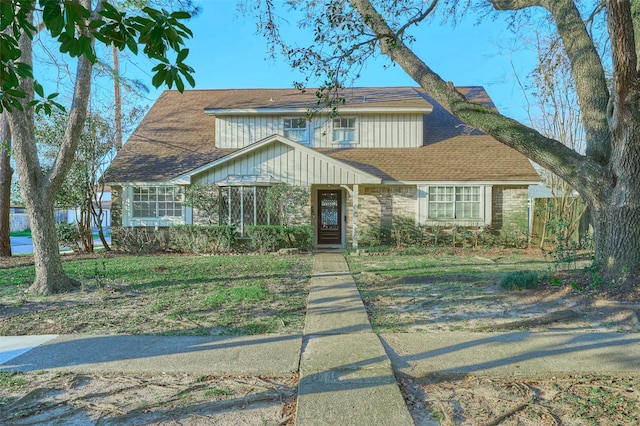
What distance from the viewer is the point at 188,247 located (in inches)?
514

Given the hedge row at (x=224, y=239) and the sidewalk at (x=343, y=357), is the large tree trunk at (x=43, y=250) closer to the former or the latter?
the sidewalk at (x=343, y=357)

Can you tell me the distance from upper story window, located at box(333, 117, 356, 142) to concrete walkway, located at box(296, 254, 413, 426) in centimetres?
1060

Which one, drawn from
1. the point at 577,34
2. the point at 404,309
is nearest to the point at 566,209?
the point at 577,34

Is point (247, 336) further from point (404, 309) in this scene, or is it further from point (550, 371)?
point (550, 371)

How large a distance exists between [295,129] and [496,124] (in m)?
9.93

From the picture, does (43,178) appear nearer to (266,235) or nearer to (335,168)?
(266,235)

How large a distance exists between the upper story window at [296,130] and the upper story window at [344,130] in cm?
120

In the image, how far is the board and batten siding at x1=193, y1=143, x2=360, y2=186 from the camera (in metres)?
13.1

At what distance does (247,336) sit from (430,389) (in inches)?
85.7

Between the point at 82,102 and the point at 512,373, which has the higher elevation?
the point at 82,102

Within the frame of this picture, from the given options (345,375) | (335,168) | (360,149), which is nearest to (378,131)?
(360,149)

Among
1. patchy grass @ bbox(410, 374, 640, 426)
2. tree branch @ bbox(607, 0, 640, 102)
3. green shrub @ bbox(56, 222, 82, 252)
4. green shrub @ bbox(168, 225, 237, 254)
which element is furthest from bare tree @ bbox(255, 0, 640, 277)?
green shrub @ bbox(56, 222, 82, 252)

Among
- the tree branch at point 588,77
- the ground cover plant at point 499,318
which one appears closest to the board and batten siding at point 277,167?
the ground cover plant at point 499,318

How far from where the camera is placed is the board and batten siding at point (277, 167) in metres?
13.1
